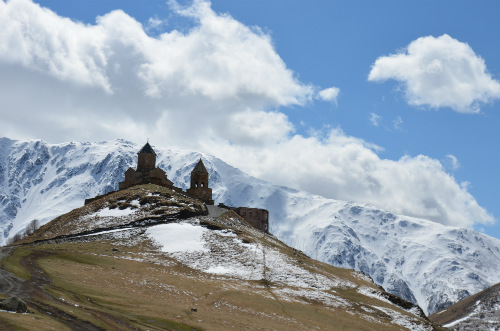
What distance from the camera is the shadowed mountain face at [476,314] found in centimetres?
15838

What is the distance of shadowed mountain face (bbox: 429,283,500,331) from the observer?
158 metres

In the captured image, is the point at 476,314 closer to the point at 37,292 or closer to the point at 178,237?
the point at 178,237

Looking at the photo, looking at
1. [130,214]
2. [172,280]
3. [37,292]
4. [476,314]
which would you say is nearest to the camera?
[37,292]

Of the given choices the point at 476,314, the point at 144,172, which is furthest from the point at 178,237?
the point at 476,314

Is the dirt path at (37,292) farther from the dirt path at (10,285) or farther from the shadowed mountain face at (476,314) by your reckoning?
the shadowed mountain face at (476,314)

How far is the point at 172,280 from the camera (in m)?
65.6

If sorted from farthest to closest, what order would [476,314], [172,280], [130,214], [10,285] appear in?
[476,314] < [130,214] < [172,280] < [10,285]

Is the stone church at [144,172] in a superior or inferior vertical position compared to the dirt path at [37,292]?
superior

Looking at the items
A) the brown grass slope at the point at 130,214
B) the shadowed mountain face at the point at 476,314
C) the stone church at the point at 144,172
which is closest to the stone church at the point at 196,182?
the stone church at the point at 144,172

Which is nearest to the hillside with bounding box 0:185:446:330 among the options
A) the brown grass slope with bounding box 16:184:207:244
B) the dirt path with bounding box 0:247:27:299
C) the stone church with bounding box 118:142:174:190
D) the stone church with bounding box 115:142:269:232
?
the dirt path with bounding box 0:247:27:299

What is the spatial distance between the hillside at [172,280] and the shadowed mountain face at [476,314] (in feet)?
249

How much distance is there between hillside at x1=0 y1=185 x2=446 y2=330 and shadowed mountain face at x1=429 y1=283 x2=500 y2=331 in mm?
75919

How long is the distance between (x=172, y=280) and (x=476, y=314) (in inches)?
5285

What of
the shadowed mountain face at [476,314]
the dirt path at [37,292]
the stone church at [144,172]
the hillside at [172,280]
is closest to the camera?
the dirt path at [37,292]
